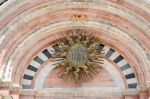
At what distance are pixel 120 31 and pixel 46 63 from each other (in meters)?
1.65

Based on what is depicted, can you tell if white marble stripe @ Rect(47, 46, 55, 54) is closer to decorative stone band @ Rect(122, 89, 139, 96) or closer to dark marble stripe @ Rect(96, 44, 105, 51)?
dark marble stripe @ Rect(96, 44, 105, 51)

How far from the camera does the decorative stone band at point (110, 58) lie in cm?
977

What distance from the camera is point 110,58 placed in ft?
32.7

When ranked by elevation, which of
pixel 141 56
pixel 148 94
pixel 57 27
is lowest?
pixel 148 94

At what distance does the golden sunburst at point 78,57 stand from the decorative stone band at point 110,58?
17 centimetres

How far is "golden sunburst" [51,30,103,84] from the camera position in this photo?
9.70 meters

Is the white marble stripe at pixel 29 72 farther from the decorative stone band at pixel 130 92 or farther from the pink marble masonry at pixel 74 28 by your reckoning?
the decorative stone band at pixel 130 92

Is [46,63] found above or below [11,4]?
below

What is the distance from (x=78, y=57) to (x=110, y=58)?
0.70 m

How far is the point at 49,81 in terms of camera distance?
387 inches

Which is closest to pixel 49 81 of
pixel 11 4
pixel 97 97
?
pixel 97 97

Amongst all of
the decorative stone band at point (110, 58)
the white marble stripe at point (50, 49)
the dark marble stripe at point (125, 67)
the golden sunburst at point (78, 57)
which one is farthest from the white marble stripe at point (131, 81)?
the white marble stripe at point (50, 49)

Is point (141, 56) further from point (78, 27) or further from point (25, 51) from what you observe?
point (25, 51)

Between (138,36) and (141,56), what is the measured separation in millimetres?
425
